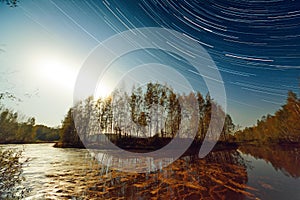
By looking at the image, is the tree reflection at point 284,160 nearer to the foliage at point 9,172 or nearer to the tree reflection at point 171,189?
the tree reflection at point 171,189

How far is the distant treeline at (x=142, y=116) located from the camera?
3528 cm

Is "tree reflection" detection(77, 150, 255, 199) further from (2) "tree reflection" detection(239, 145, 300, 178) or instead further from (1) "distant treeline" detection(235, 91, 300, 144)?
(1) "distant treeline" detection(235, 91, 300, 144)

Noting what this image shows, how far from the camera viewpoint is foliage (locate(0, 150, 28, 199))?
511 cm

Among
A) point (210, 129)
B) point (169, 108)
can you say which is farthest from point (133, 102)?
point (210, 129)

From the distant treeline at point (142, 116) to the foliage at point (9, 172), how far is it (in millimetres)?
28707

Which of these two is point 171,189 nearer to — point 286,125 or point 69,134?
point 69,134

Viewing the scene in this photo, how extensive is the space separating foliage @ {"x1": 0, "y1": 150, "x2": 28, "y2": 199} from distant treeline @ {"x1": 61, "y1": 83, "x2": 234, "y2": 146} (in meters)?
28.7

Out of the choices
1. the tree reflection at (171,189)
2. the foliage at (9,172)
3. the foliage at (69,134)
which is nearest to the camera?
the foliage at (9,172)

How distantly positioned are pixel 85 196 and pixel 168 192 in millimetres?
3692

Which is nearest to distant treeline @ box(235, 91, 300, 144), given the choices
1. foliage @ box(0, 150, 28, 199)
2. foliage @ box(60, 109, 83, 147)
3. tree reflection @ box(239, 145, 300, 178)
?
tree reflection @ box(239, 145, 300, 178)

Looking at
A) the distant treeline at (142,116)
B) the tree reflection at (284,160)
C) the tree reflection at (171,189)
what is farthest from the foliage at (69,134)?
the tree reflection at (284,160)

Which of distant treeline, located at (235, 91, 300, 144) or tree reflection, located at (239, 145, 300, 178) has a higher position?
distant treeline, located at (235, 91, 300, 144)

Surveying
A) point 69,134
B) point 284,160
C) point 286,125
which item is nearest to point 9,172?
point 284,160

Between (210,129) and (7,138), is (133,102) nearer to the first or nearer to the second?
(210,129)
